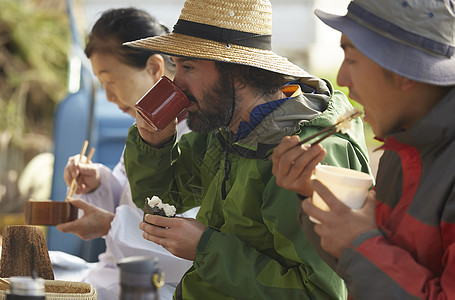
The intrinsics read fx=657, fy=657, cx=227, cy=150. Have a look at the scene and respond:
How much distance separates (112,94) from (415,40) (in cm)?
186

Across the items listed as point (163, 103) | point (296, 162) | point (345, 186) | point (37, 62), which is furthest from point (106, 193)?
point (37, 62)

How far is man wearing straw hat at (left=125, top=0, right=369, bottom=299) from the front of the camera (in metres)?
1.78

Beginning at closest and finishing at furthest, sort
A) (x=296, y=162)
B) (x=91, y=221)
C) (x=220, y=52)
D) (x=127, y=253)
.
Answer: (x=296, y=162), (x=220, y=52), (x=127, y=253), (x=91, y=221)

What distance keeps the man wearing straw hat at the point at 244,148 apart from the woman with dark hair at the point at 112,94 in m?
0.61

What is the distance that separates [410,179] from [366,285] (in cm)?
27

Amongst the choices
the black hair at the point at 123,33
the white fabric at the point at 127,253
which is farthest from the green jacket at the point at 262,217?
the black hair at the point at 123,33

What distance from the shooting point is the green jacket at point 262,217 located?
1777 millimetres

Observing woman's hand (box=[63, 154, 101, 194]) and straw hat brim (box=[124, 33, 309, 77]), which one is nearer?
straw hat brim (box=[124, 33, 309, 77])

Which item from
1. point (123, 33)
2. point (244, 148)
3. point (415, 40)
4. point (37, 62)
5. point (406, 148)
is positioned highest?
point (415, 40)

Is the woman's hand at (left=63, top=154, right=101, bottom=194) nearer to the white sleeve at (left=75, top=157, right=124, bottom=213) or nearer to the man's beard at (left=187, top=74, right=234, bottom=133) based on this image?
the white sleeve at (left=75, top=157, right=124, bottom=213)

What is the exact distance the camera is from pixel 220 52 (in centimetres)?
201

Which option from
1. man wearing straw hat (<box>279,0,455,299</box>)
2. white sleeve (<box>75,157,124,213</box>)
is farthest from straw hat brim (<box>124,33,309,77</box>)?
white sleeve (<box>75,157,124,213</box>)

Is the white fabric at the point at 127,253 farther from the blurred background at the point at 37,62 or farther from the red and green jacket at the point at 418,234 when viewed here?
the blurred background at the point at 37,62

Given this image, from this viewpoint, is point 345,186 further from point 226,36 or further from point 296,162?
point 226,36
